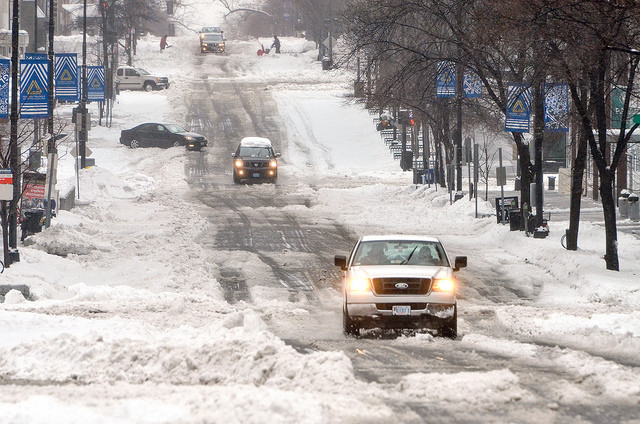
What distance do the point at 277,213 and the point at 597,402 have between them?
1011 inches

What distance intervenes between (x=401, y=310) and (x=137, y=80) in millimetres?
65600

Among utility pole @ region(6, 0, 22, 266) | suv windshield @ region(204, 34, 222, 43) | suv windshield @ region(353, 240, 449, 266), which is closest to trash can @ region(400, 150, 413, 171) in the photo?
utility pole @ region(6, 0, 22, 266)

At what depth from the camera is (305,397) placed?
1009cm

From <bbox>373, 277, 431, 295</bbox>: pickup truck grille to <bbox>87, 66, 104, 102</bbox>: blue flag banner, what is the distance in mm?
32990

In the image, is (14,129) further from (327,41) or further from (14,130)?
(327,41)

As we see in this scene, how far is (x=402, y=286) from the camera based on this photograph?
1496 centimetres

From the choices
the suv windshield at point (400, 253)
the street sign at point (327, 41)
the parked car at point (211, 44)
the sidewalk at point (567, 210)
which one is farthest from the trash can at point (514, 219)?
the parked car at point (211, 44)

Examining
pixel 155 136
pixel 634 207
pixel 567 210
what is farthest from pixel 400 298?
pixel 155 136

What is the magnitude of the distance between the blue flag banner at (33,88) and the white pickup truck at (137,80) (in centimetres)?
5062

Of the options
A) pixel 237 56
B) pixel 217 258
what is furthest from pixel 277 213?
pixel 237 56

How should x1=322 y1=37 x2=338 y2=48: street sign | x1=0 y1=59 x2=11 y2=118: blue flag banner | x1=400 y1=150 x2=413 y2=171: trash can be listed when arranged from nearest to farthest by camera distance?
1. x1=0 y1=59 x2=11 y2=118: blue flag banner
2. x1=400 y1=150 x2=413 y2=171: trash can
3. x1=322 y1=37 x2=338 y2=48: street sign

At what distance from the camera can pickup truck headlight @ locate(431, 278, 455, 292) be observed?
1498cm

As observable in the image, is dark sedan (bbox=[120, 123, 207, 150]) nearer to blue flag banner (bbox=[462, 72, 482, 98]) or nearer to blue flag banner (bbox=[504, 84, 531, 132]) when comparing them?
blue flag banner (bbox=[462, 72, 482, 98])

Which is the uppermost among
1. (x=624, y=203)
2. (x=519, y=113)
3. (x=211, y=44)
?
(x=211, y=44)
